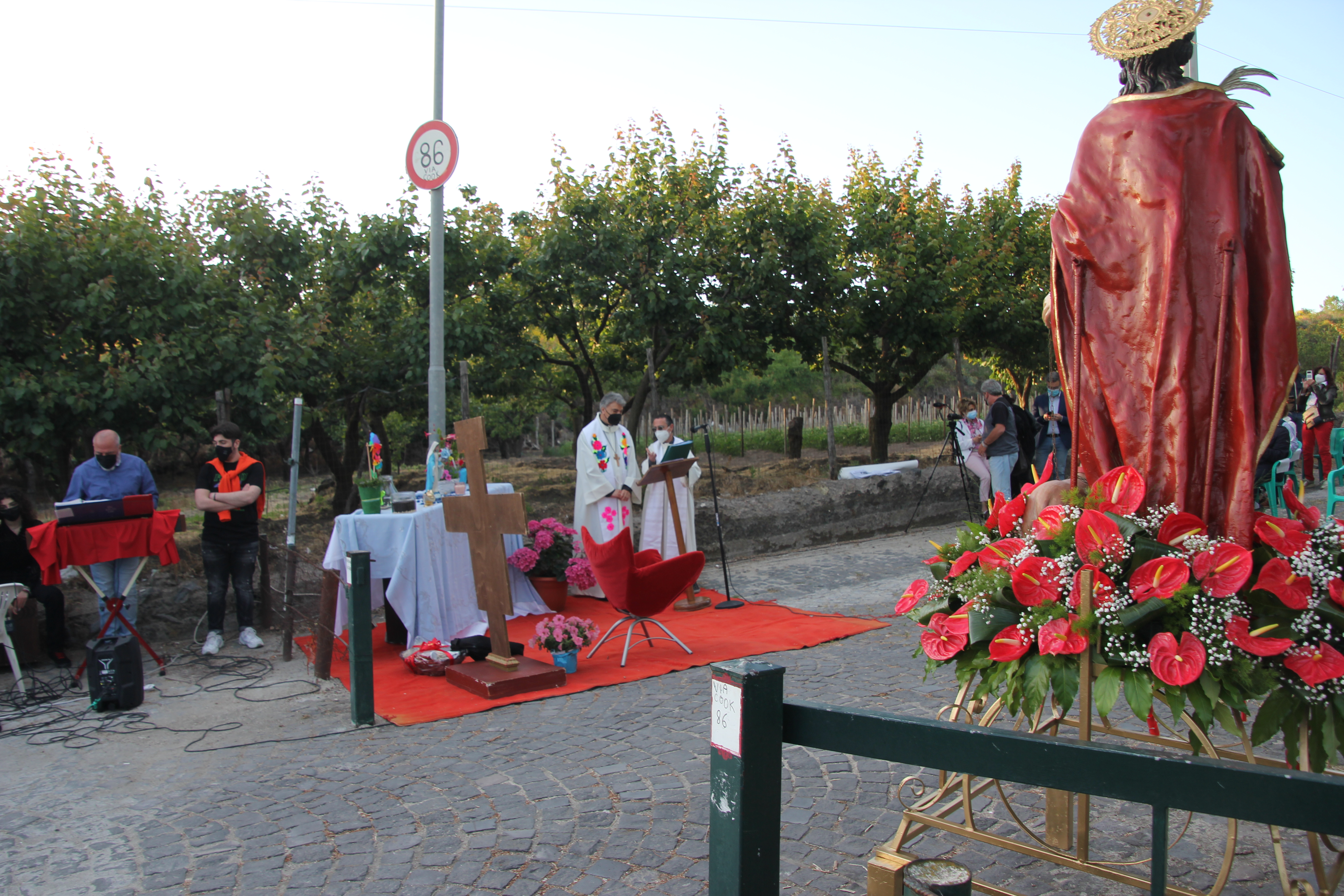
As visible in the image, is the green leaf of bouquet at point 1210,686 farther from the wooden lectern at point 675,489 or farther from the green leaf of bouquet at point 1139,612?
the wooden lectern at point 675,489

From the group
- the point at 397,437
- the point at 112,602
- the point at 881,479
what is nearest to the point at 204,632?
the point at 112,602

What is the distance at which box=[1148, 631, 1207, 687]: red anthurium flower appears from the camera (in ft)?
7.16

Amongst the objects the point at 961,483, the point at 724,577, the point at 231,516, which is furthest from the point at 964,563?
the point at 961,483

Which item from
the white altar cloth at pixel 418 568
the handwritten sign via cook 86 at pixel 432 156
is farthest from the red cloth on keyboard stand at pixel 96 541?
the handwritten sign via cook 86 at pixel 432 156

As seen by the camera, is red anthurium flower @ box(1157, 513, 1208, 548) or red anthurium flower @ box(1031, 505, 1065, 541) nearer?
red anthurium flower @ box(1157, 513, 1208, 548)

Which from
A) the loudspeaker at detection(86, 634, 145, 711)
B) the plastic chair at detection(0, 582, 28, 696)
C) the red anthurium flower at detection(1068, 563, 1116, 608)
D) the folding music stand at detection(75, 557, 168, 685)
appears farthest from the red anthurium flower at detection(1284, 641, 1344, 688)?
the plastic chair at detection(0, 582, 28, 696)

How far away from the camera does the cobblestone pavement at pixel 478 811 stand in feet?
10.4

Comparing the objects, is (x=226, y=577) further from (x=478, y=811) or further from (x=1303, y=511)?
(x=1303, y=511)

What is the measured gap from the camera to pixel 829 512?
1107 centimetres

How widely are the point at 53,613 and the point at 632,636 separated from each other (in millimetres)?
3971

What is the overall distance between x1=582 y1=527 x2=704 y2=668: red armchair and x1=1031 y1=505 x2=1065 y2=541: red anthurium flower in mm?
3612

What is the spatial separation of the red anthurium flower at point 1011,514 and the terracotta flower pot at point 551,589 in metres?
5.90

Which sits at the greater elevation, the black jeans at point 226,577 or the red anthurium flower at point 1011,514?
the red anthurium flower at point 1011,514

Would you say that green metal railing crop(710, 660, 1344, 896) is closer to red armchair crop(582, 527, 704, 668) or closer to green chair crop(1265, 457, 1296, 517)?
red armchair crop(582, 527, 704, 668)
